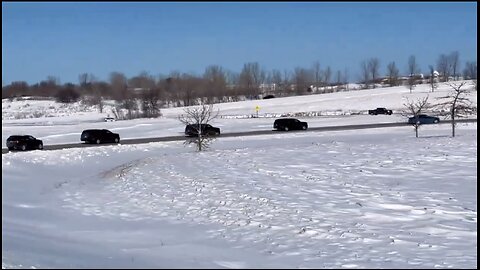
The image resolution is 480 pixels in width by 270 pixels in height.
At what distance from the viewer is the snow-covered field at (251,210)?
1065 cm

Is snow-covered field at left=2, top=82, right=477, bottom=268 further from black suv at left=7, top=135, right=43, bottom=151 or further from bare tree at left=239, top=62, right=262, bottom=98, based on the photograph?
bare tree at left=239, top=62, right=262, bottom=98

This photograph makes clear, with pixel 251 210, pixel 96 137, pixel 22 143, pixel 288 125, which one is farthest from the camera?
pixel 288 125

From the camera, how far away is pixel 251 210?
51.3 ft

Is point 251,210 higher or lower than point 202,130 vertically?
lower

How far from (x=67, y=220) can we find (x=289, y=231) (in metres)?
5.72

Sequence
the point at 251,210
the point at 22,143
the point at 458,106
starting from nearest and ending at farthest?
the point at 251,210 < the point at 22,143 < the point at 458,106

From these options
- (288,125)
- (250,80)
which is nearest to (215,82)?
(250,80)

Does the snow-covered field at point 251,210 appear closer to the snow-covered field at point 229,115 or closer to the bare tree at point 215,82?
the snow-covered field at point 229,115

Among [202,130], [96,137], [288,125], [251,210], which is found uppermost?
[202,130]

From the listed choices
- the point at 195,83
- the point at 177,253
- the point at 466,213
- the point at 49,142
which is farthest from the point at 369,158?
the point at 195,83

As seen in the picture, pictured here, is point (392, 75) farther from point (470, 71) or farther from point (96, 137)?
point (96, 137)

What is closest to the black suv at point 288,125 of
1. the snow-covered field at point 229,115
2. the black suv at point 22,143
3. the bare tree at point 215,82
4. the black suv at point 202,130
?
the snow-covered field at point 229,115

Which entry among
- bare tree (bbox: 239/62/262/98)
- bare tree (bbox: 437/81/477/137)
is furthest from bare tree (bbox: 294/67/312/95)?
bare tree (bbox: 437/81/477/137)

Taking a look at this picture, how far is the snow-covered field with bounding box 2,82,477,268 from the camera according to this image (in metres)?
10.6
